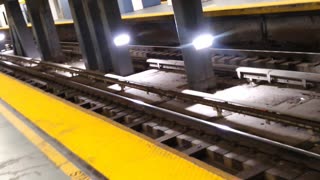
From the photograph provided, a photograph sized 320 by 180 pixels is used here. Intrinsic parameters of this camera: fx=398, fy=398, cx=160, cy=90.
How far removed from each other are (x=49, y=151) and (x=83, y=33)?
18.4ft

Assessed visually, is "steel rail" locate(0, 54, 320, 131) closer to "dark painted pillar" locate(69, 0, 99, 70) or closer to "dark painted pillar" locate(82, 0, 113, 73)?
"dark painted pillar" locate(82, 0, 113, 73)

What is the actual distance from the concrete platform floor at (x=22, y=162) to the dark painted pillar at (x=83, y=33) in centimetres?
455

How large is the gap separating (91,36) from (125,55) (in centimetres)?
116

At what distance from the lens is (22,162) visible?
Answer: 4.45 m

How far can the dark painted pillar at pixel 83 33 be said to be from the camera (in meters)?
9.43

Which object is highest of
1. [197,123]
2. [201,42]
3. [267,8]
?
[267,8]

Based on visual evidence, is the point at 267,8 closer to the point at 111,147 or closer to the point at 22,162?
the point at 111,147

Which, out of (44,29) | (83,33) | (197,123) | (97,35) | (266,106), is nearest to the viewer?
(197,123)

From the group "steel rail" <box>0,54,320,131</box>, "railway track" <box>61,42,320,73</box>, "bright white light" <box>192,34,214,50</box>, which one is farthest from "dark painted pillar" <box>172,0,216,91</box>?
"railway track" <box>61,42,320,73</box>

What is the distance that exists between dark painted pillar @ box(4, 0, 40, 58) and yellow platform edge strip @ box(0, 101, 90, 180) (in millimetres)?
8253

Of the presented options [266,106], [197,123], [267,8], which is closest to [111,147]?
[197,123]

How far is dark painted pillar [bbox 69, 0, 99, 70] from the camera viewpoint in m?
9.43

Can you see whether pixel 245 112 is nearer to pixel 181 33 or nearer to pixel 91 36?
→ pixel 181 33

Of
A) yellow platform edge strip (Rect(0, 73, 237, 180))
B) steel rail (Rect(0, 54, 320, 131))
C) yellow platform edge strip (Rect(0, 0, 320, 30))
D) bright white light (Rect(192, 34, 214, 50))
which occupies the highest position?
yellow platform edge strip (Rect(0, 0, 320, 30))
